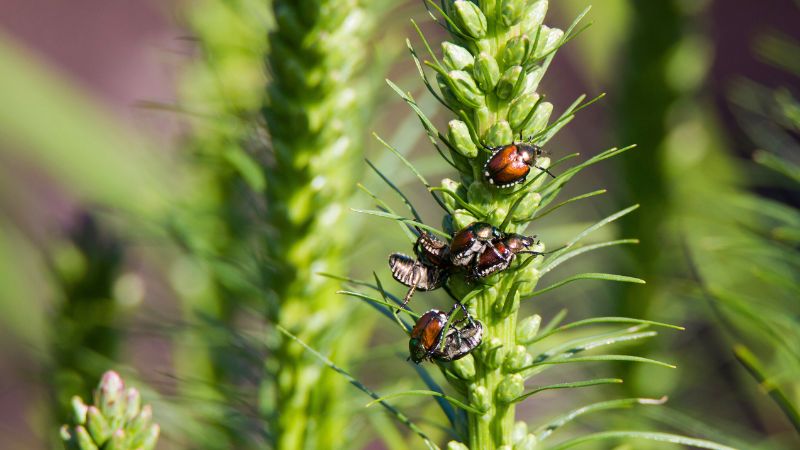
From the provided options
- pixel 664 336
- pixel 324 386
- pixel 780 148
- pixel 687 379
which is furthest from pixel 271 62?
pixel 687 379

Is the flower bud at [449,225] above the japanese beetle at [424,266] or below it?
above

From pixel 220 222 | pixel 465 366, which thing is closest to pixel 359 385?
pixel 465 366

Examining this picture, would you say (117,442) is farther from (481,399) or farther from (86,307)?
(86,307)

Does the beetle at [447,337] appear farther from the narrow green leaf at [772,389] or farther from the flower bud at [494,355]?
the narrow green leaf at [772,389]

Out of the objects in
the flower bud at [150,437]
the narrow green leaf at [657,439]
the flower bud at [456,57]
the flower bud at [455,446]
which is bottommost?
the narrow green leaf at [657,439]

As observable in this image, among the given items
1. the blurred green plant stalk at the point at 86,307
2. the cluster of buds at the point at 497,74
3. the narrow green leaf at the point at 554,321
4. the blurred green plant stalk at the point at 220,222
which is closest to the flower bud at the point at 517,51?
the cluster of buds at the point at 497,74

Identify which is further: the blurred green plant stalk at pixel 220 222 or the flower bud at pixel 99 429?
the blurred green plant stalk at pixel 220 222

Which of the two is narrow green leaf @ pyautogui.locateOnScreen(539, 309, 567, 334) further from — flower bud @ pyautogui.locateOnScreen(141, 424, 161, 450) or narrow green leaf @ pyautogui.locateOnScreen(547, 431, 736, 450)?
flower bud @ pyautogui.locateOnScreen(141, 424, 161, 450)
